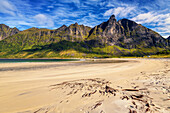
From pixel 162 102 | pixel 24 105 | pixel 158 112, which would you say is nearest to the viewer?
pixel 158 112

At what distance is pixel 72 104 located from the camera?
580 cm

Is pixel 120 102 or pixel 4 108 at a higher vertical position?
pixel 120 102

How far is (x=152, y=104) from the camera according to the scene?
5133 mm

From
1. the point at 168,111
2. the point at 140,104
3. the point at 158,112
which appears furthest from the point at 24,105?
the point at 168,111

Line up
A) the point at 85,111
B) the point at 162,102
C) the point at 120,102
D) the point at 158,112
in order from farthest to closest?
the point at 120,102, the point at 162,102, the point at 85,111, the point at 158,112

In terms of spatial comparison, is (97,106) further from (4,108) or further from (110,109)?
(4,108)

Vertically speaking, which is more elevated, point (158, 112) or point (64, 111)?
point (158, 112)

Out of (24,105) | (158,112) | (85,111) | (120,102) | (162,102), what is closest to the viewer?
(158,112)

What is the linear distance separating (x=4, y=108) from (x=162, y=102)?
9709mm

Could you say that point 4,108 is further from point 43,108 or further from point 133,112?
point 133,112

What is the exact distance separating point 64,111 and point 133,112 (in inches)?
143

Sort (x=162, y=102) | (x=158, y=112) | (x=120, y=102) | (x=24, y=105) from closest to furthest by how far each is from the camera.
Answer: (x=158, y=112) < (x=162, y=102) < (x=120, y=102) < (x=24, y=105)

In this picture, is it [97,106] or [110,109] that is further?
[97,106]

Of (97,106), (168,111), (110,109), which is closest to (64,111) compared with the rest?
(97,106)
